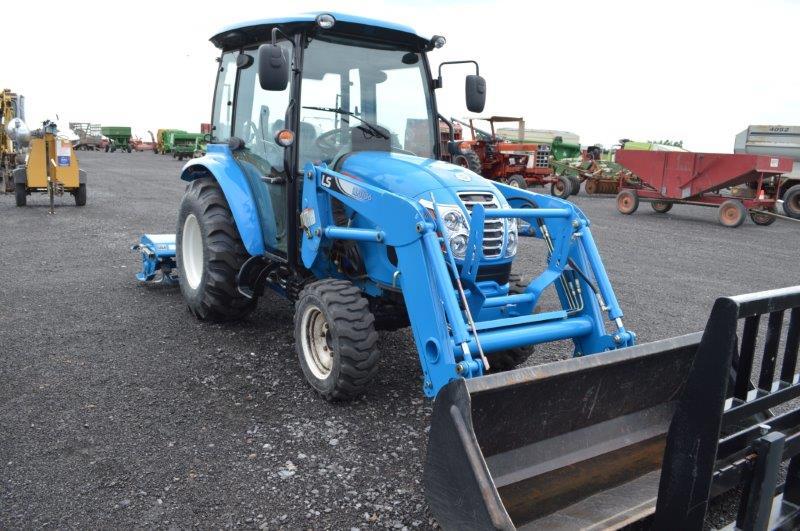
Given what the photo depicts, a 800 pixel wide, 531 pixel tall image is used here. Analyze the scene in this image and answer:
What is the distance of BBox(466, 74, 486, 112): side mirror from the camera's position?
4879mm

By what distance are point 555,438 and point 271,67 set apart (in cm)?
259

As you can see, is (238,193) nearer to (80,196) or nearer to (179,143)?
(80,196)

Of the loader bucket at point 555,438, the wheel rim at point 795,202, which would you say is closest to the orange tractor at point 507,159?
the wheel rim at point 795,202

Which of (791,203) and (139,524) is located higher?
(791,203)

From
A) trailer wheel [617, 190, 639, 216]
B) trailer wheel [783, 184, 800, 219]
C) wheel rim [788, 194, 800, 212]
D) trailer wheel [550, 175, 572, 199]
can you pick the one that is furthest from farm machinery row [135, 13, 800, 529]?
trailer wheel [550, 175, 572, 199]

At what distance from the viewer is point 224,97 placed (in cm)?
561

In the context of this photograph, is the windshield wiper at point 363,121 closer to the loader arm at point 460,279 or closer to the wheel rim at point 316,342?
the loader arm at point 460,279

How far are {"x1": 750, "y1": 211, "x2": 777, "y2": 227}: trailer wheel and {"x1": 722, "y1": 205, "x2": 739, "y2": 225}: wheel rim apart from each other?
4.25 ft

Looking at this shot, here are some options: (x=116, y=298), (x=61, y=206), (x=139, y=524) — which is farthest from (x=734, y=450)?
(x=61, y=206)

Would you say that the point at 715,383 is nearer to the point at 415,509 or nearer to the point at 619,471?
the point at 619,471

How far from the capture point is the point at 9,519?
109 inches

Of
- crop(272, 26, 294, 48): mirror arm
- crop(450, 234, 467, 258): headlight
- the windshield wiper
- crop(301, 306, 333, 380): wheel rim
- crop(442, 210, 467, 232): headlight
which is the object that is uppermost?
crop(272, 26, 294, 48): mirror arm

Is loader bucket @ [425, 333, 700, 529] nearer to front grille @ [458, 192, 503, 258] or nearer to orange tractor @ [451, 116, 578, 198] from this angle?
front grille @ [458, 192, 503, 258]

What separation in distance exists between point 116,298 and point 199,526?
13.2ft
